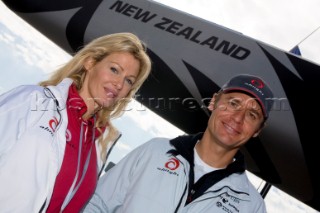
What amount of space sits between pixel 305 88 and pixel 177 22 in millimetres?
1745

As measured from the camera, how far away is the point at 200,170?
2.09 metres

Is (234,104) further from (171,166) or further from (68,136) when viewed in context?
(68,136)

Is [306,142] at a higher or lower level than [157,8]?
lower

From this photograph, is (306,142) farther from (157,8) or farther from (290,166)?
(157,8)

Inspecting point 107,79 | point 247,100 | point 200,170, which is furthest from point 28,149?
point 247,100

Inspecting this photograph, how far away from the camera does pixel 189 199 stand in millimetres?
1917

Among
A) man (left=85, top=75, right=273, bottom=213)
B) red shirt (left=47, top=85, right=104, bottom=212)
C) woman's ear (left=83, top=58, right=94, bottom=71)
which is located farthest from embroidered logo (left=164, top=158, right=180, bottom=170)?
woman's ear (left=83, top=58, right=94, bottom=71)

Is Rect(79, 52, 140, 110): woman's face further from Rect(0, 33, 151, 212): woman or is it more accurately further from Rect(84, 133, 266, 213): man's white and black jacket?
Rect(84, 133, 266, 213): man's white and black jacket

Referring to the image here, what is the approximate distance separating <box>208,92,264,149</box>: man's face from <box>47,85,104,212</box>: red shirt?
76cm

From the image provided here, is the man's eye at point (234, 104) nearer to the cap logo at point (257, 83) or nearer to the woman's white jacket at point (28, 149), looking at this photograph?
the cap logo at point (257, 83)

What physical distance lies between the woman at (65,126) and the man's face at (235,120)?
2.11 feet

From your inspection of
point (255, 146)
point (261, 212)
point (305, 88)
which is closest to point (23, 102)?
point (261, 212)

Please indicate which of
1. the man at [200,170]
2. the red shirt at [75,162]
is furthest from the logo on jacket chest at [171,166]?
the red shirt at [75,162]

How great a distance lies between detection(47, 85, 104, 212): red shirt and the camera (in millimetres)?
1758
